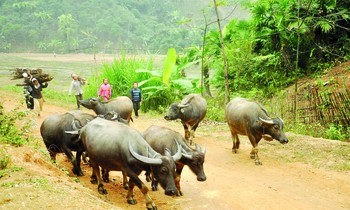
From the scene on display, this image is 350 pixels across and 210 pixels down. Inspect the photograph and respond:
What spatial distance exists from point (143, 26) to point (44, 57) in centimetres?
Result: 1476

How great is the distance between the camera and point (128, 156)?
19.9 feet

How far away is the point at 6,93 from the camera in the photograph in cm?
2159

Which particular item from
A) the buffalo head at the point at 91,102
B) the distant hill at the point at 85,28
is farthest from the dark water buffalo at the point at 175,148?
the distant hill at the point at 85,28

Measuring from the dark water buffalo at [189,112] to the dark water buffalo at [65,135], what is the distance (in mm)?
3473

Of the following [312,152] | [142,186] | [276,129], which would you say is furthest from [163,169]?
[312,152]

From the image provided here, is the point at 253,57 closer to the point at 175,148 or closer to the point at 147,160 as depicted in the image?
the point at 175,148

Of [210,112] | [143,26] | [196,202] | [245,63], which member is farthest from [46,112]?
[143,26]

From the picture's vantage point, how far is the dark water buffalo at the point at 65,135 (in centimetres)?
749

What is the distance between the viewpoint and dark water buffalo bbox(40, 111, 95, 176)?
749 cm

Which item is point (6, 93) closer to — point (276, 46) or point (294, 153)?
point (276, 46)

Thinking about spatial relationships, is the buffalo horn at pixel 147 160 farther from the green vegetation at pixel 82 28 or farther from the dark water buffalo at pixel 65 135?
the green vegetation at pixel 82 28

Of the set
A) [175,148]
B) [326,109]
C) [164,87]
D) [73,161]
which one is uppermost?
[175,148]

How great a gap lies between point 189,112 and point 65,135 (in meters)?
4.49

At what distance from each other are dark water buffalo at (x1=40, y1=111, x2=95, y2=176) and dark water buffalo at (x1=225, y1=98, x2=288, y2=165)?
3.80m
